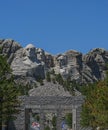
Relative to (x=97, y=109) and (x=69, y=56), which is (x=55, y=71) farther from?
(x=97, y=109)

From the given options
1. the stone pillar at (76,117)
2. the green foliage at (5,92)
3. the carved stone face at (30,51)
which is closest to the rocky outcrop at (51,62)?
the carved stone face at (30,51)

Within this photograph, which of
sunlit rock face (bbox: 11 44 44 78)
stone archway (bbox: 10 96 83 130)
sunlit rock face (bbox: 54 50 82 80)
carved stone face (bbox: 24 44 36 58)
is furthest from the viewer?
carved stone face (bbox: 24 44 36 58)

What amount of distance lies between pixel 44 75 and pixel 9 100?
440 feet

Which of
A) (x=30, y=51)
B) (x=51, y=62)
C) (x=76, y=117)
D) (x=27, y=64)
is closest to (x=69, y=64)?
(x=51, y=62)

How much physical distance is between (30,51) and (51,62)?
47.5ft

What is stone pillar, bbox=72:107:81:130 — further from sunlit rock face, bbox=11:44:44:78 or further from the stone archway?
sunlit rock face, bbox=11:44:44:78

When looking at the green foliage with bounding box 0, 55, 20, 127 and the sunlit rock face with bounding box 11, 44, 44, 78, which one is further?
the sunlit rock face with bounding box 11, 44, 44, 78

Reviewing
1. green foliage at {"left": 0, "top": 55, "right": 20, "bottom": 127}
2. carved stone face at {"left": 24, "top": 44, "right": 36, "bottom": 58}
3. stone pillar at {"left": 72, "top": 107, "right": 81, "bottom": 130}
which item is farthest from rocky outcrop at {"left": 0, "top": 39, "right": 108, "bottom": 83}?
green foliage at {"left": 0, "top": 55, "right": 20, "bottom": 127}

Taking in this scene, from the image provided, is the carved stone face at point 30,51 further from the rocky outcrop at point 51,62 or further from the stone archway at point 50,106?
the stone archway at point 50,106

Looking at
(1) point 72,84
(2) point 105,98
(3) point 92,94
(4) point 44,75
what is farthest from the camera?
(4) point 44,75

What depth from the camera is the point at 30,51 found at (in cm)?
18650

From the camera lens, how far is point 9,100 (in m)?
43.5

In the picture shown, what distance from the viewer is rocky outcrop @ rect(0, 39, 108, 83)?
570 feet

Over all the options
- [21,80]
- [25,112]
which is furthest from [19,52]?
[25,112]
